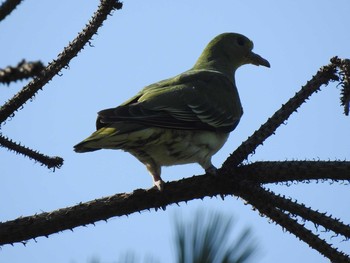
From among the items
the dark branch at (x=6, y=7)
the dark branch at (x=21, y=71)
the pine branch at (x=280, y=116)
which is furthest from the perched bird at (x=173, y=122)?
the dark branch at (x=21, y=71)

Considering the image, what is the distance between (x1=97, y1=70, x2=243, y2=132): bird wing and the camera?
381 cm

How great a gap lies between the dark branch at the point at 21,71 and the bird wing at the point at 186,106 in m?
2.74

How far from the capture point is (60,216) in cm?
255

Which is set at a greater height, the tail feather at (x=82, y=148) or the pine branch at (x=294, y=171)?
the tail feather at (x=82, y=148)

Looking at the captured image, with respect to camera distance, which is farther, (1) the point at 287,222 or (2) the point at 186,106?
(2) the point at 186,106

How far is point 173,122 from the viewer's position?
3.98m

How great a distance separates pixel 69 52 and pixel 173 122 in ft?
5.31

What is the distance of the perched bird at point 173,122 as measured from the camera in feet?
12.0

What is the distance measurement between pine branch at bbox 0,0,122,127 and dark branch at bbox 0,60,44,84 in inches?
55.0

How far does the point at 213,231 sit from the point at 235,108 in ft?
10.8

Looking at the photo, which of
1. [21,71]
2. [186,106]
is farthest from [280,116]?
[21,71]

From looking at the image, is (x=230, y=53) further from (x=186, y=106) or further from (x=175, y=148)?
(x=175, y=148)

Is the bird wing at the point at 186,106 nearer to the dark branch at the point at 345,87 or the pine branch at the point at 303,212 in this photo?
the pine branch at the point at 303,212

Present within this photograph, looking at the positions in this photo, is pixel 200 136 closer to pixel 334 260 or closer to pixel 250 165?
pixel 250 165
